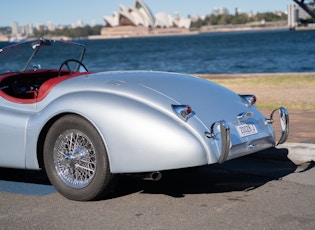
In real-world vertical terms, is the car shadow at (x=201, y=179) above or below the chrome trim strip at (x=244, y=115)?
below

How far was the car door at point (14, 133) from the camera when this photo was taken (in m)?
5.55

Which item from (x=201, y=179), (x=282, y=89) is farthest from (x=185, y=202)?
(x=282, y=89)

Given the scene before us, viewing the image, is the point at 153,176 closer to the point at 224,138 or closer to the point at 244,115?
the point at 224,138

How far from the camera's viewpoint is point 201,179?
605cm

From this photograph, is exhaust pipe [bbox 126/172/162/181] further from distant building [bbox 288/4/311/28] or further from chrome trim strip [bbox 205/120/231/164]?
distant building [bbox 288/4/311/28]

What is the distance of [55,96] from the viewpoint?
18.2 feet

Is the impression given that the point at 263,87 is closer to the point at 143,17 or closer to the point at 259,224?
the point at 259,224

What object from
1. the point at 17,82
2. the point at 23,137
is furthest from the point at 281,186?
the point at 17,82

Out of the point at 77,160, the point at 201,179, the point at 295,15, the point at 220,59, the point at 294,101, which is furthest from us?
the point at 295,15

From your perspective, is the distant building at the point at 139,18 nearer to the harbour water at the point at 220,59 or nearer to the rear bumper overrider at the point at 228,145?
the harbour water at the point at 220,59

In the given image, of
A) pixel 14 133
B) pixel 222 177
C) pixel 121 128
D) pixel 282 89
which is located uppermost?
pixel 121 128

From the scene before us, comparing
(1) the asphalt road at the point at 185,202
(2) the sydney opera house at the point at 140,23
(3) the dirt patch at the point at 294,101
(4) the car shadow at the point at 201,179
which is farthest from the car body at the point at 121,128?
(2) the sydney opera house at the point at 140,23

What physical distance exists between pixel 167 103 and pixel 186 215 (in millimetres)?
929

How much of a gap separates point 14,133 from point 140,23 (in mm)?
140307
